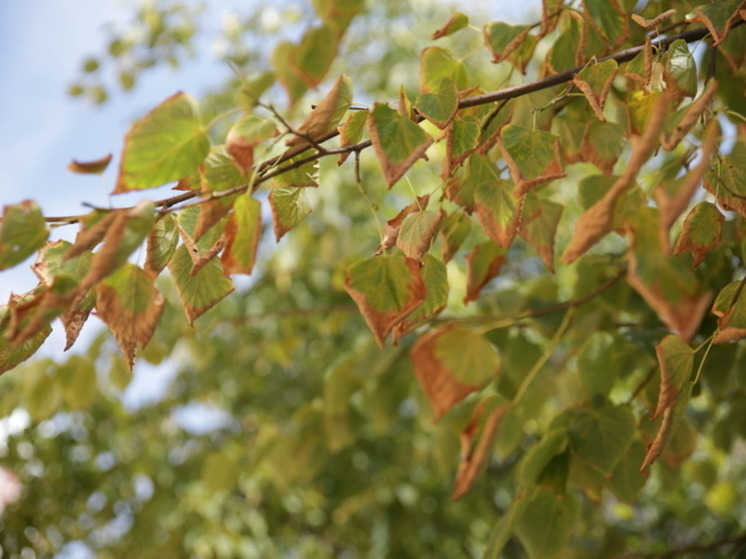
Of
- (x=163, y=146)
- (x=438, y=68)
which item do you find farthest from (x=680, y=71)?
(x=163, y=146)

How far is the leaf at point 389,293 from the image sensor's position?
0.35 meters

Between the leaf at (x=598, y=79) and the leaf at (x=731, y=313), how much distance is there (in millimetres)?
102

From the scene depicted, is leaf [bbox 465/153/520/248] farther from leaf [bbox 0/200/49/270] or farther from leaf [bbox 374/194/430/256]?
leaf [bbox 0/200/49/270]

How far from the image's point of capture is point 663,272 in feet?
0.74

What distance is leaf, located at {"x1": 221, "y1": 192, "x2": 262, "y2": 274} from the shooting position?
0.98 ft

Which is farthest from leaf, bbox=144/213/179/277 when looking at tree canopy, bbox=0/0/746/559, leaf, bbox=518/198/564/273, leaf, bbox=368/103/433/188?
leaf, bbox=518/198/564/273

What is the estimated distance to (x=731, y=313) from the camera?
35cm

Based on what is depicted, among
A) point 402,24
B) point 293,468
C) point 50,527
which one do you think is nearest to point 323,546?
point 50,527

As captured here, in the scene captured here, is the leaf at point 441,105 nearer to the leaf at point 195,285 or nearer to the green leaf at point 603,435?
the leaf at point 195,285

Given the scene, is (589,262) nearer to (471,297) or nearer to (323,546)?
(471,297)

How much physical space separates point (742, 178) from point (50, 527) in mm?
1377

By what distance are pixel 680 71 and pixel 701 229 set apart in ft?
0.25

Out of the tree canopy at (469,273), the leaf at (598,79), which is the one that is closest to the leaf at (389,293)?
the tree canopy at (469,273)

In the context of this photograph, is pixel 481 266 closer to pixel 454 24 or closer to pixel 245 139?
pixel 454 24
